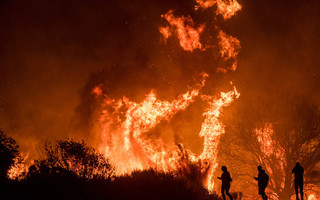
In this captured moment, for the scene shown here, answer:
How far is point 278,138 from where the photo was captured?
29812 mm

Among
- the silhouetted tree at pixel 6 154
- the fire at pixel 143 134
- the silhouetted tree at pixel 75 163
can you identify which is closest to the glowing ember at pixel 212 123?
the fire at pixel 143 134

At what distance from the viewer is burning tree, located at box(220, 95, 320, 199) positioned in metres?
28.3

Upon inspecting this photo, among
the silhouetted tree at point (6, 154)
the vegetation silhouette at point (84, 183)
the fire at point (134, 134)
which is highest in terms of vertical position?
the fire at point (134, 134)

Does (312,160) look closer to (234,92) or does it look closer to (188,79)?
(234,92)

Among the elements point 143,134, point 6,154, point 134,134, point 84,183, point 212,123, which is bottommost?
point 84,183

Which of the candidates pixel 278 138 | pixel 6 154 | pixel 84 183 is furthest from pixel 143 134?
pixel 278 138

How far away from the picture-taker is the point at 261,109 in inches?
1251

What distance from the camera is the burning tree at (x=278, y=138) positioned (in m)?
28.3

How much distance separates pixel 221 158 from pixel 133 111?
11.9 metres

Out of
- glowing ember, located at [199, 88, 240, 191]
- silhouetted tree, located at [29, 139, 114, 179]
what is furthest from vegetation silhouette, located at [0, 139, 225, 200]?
glowing ember, located at [199, 88, 240, 191]

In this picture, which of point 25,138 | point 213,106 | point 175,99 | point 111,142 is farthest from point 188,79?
point 25,138

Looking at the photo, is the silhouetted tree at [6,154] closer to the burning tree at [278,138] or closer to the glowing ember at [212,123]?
the glowing ember at [212,123]

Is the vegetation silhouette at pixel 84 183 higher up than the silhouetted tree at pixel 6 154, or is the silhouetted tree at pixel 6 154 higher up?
the silhouetted tree at pixel 6 154

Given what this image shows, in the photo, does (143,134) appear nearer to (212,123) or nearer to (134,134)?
(134,134)
